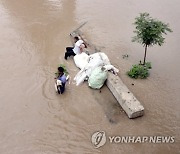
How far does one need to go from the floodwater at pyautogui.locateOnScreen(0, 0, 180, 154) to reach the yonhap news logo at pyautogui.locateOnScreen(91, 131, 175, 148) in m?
0.09

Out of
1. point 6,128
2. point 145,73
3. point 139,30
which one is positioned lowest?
point 6,128

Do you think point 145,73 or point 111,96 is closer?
point 111,96

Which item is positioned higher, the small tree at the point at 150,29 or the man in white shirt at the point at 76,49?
the small tree at the point at 150,29

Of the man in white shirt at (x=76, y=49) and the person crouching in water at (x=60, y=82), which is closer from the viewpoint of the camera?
the person crouching in water at (x=60, y=82)

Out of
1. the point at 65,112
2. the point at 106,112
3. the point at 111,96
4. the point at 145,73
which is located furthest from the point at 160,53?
the point at 65,112

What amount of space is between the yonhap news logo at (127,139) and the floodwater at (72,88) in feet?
0.28

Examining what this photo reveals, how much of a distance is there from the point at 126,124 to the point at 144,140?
55 centimetres

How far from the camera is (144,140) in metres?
6.00

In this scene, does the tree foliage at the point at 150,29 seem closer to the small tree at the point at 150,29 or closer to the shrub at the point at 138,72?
the small tree at the point at 150,29

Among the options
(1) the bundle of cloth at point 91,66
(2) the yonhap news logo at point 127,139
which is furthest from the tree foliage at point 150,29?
(2) the yonhap news logo at point 127,139

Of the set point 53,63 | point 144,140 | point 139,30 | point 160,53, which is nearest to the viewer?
point 144,140

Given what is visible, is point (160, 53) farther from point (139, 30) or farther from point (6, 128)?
point (6, 128)

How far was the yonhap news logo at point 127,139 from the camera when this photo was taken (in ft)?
19.6

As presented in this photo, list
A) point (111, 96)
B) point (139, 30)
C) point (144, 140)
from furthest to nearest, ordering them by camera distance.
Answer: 1. point (139, 30)
2. point (111, 96)
3. point (144, 140)
